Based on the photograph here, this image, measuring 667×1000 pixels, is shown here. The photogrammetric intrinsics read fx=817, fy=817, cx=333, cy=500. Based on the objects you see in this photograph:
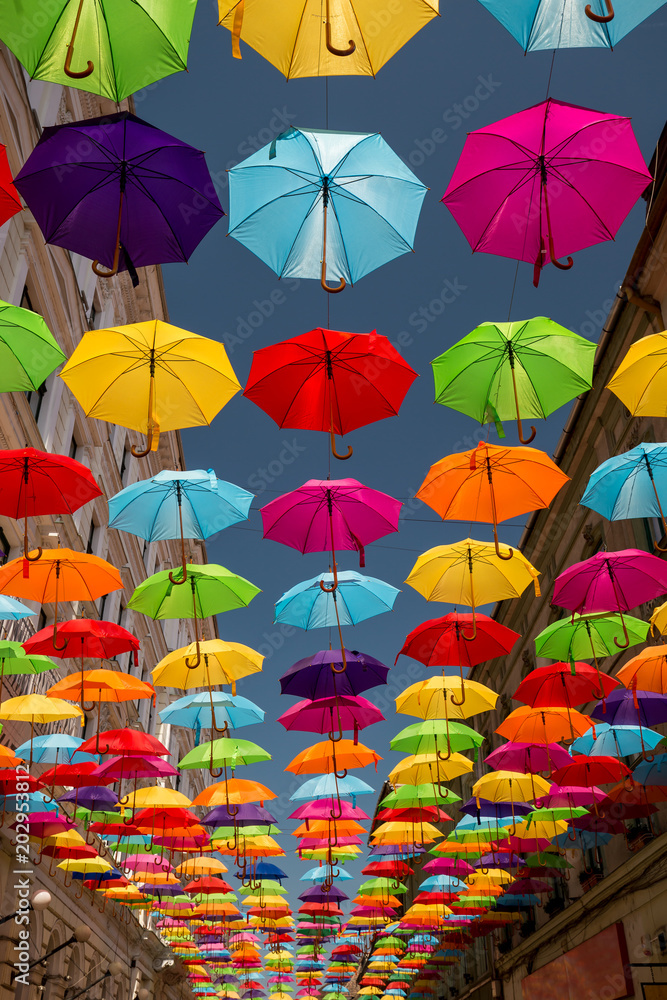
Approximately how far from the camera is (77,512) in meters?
21.6

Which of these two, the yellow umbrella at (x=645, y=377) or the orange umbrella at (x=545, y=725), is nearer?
the yellow umbrella at (x=645, y=377)

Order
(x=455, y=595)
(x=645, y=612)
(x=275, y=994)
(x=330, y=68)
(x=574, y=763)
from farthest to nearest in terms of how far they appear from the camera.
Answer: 1. (x=275, y=994)
2. (x=645, y=612)
3. (x=574, y=763)
4. (x=455, y=595)
5. (x=330, y=68)


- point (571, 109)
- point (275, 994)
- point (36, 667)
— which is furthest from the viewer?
point (275, 994)

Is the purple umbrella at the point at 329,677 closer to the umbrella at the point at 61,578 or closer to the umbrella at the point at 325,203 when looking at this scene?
the umbrella at the point at 61,578

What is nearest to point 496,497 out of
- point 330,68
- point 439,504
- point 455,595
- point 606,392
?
point 439,504

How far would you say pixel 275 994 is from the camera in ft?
162

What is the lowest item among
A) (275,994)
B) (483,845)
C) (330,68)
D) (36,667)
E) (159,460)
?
(275,994)

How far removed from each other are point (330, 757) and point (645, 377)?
982cm

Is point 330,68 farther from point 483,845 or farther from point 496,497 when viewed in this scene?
point 483,845

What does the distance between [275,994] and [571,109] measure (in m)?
54.3

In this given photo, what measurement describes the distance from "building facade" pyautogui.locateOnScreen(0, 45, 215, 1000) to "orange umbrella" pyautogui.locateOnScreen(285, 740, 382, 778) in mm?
5021

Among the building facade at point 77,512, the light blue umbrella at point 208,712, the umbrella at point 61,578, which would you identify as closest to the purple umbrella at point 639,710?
the light blue umbrella at point 208,712

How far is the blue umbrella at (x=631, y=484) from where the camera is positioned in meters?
9.15

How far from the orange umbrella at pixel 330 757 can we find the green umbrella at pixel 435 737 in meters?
1.08
